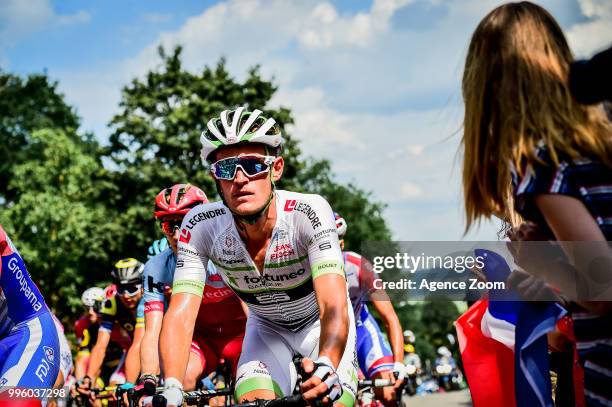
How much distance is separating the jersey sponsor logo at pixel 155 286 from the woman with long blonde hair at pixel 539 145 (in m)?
4.81

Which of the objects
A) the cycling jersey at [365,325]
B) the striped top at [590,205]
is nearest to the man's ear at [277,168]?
the striped top at [590,205]

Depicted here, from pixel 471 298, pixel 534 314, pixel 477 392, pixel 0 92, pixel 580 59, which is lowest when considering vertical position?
pixel 477 392

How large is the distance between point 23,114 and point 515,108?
59526 millimetres

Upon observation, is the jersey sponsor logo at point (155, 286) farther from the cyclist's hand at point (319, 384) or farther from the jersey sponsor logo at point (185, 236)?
the cyclist's hand at point (319, 384)

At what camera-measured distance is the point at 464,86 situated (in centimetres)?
290

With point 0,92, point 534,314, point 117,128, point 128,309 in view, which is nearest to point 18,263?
point 534,314

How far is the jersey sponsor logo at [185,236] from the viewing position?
16.4ft

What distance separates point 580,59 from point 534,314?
1.16 metres

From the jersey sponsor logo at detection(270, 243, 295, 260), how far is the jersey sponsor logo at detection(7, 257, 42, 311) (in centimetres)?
161

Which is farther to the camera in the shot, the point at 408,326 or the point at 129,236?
the point at 408,326

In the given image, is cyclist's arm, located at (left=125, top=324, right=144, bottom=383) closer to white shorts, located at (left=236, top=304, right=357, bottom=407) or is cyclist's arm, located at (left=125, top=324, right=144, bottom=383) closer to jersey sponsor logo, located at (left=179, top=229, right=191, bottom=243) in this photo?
white shorts, located at (left=236, top=304, right=357, bottom=407)

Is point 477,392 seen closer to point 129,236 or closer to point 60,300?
point 129,236

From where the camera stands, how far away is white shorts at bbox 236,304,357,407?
4691 millimetres

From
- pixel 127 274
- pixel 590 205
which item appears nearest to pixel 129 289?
pixel 127 274
